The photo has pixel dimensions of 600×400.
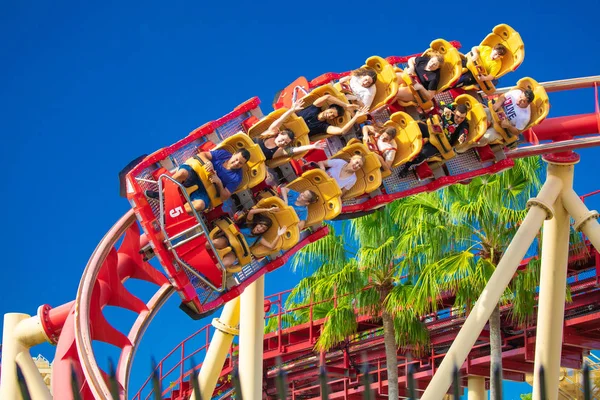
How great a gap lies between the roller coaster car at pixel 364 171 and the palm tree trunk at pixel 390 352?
10.4 ft

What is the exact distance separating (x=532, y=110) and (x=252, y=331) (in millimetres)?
3196

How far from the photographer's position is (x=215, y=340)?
1038 cm

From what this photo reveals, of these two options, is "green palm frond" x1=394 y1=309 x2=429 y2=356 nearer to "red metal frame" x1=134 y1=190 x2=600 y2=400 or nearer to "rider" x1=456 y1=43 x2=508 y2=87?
"red metal frame" x1=134 y1=190 x2=600 y2=400

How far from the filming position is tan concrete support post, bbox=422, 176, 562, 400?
9469 millimetres

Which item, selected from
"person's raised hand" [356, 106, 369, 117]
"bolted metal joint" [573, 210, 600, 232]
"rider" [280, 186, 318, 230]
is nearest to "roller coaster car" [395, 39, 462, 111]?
"person's raised hand" [356, 106, 369, 117]

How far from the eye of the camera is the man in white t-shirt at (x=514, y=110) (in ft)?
33.2

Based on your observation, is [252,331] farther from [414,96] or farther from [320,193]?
[414,96]

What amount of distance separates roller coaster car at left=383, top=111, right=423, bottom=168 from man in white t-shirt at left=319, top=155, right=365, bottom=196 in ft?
1.60

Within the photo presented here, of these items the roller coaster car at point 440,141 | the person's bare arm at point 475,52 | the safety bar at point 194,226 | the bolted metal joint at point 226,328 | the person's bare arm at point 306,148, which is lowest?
the safety bar at point 194,226

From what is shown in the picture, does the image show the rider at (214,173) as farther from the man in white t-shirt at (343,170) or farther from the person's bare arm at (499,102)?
the person's bare arm at (499,102)

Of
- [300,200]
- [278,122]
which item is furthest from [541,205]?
[278,122]

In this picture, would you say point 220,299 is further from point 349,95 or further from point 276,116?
point 349,95

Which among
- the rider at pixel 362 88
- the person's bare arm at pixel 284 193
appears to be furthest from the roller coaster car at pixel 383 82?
the person's bare arm at pixel 284 193

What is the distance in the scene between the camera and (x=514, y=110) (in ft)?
→ 33.6
